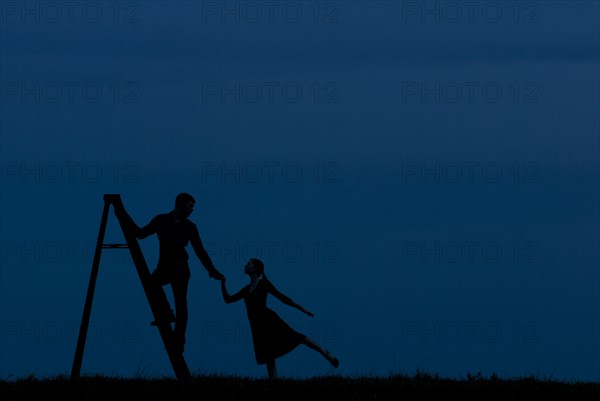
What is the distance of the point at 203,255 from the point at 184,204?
2.90ft

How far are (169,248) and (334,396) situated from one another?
367 cm

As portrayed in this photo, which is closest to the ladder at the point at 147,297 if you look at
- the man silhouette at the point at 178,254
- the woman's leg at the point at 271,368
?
the man silhouette at the point at 178,254

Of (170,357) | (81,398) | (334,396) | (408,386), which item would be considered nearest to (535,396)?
(408,386)

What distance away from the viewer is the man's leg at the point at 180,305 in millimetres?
16516

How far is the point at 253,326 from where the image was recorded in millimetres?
17156

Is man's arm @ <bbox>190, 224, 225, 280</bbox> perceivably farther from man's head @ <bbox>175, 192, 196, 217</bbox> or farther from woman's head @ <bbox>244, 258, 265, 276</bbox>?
woman's head @ <bbox>244, 258, 265, 276</bbox>

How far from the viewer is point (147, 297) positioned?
16.3 meters

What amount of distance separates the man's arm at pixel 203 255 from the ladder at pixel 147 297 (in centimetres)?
79

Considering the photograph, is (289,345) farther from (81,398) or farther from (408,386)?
(81,398)

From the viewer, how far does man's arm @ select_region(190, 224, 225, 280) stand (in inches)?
655

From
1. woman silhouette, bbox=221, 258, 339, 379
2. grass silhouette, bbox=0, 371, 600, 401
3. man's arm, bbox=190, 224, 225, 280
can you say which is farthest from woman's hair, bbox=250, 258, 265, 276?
grass silhouette, bbox=0, 371, 600, 401

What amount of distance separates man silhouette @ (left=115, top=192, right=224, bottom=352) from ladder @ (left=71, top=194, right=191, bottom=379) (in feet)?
0.36

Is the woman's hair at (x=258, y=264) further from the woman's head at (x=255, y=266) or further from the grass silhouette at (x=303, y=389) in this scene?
the grass silhouette at (x=303, y=389)

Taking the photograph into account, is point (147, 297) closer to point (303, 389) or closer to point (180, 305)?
point (180, 305)
